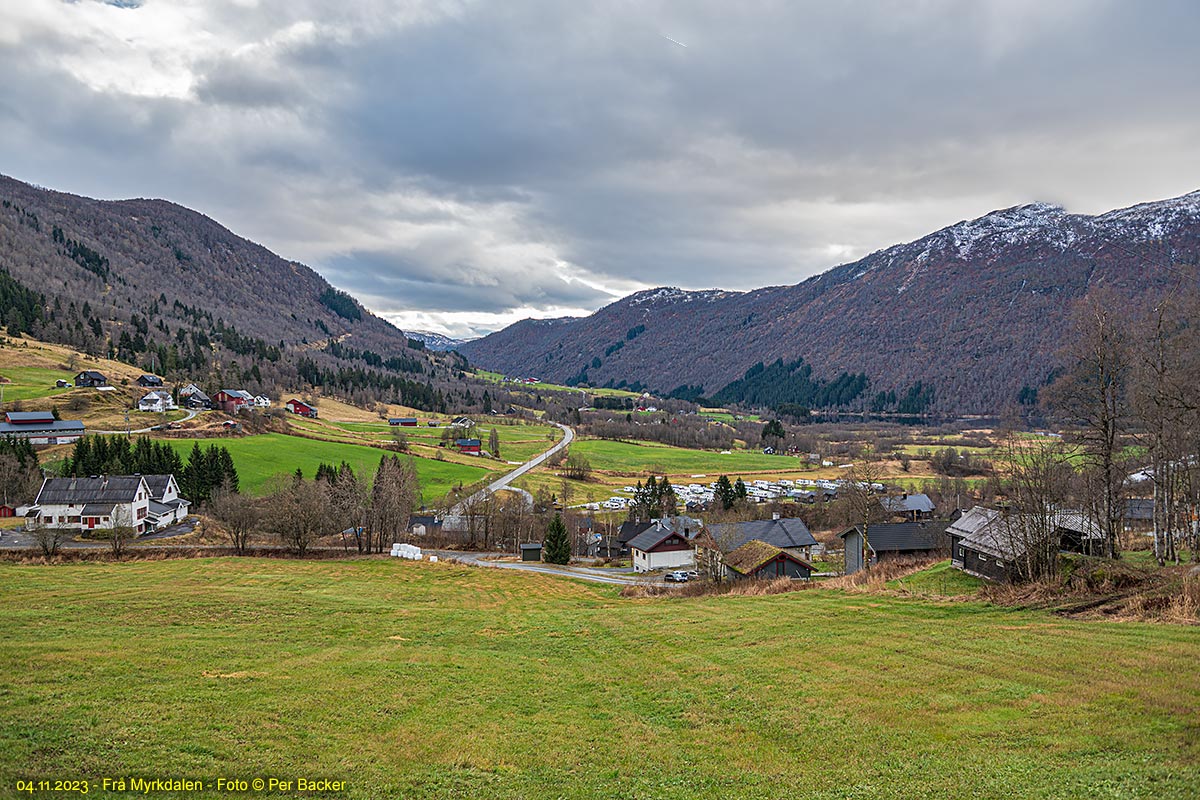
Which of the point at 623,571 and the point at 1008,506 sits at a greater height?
the point at 1008,506

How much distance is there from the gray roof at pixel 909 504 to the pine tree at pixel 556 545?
4482 cm

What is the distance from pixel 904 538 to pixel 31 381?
460ft

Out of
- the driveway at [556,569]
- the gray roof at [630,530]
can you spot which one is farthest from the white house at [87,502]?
the gray roof at [630,530]

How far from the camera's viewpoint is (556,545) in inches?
2442

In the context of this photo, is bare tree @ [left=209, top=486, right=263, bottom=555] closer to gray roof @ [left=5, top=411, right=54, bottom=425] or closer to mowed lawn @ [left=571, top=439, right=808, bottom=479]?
gray roof @ [left=5, top=411, right=54, bottom=425]

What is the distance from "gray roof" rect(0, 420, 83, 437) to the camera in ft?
272

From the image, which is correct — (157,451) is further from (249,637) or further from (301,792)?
(301,792)

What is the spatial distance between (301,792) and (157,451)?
79.4m

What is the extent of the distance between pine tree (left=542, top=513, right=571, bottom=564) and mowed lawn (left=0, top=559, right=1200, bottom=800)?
38.6 m

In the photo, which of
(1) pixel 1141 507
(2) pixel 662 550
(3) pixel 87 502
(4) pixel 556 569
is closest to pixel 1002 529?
(2) pixel 662 550

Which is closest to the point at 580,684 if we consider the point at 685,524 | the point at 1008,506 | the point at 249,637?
the point at 249,637

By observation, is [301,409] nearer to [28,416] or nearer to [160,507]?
[28,416]

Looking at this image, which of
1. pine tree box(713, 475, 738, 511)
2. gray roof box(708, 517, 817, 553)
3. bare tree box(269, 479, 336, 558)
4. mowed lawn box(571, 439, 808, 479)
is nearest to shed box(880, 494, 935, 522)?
pine tree box(713, 475, 738, 511)

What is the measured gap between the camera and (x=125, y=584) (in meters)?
32.0
